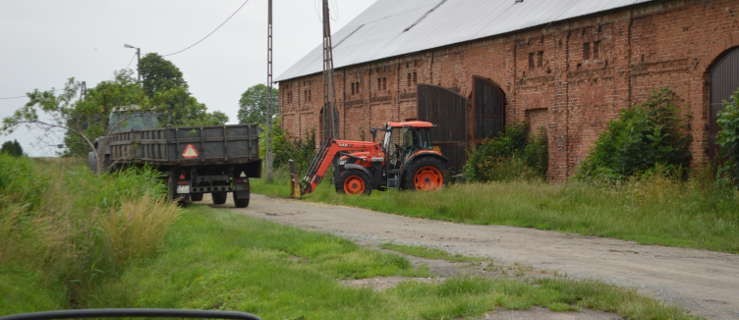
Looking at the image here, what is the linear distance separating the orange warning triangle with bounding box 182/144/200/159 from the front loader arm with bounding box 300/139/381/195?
18.5 ft

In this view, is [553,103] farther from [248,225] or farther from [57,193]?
[57,193]

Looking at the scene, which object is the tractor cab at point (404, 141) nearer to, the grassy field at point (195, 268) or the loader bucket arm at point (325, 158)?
the loader bucket arm at point (325, 158)

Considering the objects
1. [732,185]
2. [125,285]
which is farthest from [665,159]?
[125,285]

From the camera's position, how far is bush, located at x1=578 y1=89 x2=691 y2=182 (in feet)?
64.1

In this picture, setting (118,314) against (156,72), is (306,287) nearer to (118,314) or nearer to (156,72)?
(118,314)

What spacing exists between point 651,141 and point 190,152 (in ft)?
36.1

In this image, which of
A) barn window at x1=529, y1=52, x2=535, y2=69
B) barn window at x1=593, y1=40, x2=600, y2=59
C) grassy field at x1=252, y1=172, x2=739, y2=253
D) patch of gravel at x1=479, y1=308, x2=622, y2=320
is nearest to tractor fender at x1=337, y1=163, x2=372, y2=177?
grassy field at x1=252, y1=172, x2=739, y2=253

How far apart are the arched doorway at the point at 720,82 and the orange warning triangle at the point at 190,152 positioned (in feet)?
39.5

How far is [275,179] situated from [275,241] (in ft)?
70.7

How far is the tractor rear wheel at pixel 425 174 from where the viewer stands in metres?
23.2

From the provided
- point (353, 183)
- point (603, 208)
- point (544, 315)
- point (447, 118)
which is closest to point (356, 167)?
point (353, 183)

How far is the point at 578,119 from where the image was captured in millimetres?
23109

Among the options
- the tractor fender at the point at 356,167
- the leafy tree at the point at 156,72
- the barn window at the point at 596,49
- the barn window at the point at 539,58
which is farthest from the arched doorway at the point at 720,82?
the leafy tree at the point at 156,72

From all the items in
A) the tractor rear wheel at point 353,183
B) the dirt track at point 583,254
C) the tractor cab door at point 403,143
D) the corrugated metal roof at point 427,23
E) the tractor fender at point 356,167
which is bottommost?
the dirt track at point 583,254
